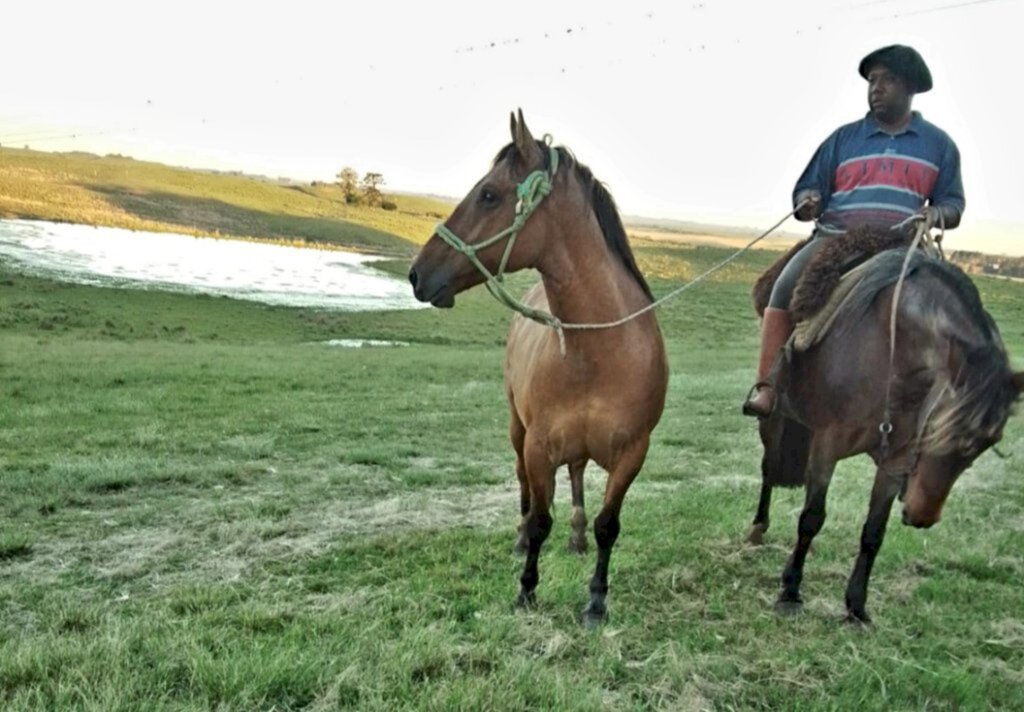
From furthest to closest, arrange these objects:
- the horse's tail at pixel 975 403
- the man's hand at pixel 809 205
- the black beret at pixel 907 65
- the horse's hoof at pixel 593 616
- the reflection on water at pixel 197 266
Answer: the reflection on water at pixel 197 266 < the man's hand at pixel 809 205 < the black beret at pixel 907 65 < the horse's hoof at pixel 593 616 < the horse's tail at pixel 975 403

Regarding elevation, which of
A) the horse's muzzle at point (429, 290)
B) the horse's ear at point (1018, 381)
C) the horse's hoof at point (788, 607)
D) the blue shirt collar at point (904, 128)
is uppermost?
the blue shirt collar at point (904, 128)

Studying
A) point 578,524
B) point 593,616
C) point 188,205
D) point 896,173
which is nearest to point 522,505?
point 578,524

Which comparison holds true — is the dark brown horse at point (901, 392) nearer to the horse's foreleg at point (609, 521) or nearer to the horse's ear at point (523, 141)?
the horse's foreleg at point (609, 521)

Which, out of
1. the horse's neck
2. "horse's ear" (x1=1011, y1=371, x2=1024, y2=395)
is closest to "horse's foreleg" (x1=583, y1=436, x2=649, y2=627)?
the horse's neck

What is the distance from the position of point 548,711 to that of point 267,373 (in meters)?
15.6

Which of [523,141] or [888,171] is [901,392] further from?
[523,141]

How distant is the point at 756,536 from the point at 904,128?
3214 mm

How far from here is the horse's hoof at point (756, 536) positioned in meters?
5.94

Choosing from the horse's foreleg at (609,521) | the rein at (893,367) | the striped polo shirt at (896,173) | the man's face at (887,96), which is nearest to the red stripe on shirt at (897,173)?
the striped polo shirt at (896,173)

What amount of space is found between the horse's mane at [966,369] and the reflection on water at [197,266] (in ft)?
111

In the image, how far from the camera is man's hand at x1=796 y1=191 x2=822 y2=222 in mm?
5098

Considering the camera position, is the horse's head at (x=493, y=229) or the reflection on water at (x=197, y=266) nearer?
the horse's head at (x=493, y=229)

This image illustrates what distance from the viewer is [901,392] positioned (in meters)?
4.23

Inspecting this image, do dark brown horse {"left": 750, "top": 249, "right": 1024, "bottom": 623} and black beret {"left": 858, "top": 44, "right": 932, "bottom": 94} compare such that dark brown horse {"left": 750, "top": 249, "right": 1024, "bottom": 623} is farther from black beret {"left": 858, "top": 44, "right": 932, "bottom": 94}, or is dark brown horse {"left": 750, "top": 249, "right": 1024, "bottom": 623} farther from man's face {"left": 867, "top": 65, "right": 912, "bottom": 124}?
black beret {"left": 858, "top": 44, "right": 932, "bottom": 94}
